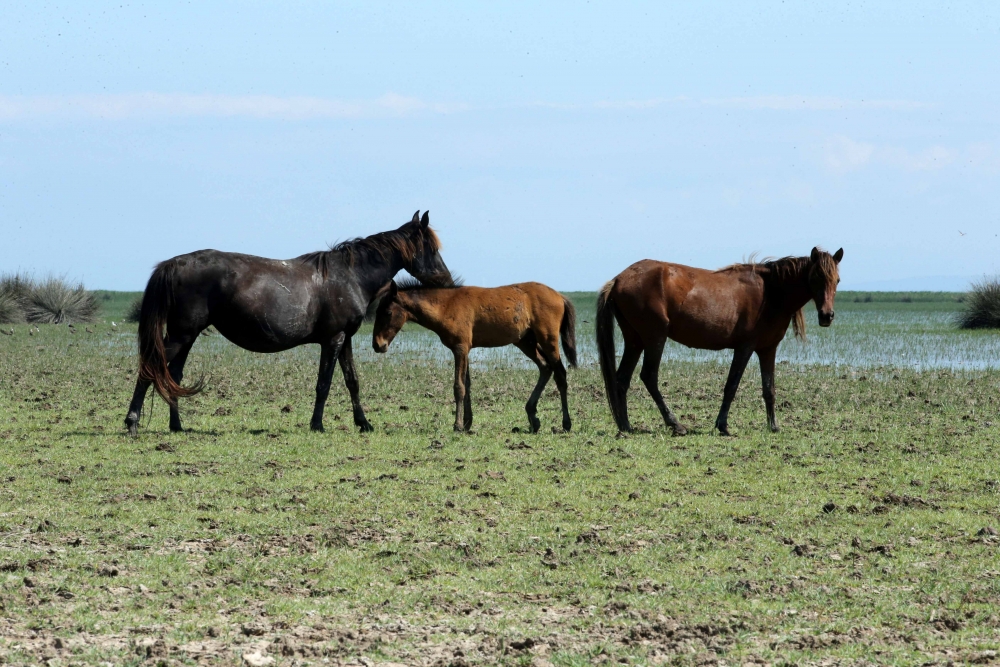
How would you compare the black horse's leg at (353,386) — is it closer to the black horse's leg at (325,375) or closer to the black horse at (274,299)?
the black horse at (274,299)

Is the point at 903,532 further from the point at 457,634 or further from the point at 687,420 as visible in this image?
the point at 687,420

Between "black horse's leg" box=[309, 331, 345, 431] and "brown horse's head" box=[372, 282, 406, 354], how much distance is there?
1.49 feet

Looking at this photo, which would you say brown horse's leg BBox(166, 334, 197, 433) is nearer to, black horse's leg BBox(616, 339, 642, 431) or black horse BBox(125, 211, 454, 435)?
black horse BBox(125, 211, 454, 435)

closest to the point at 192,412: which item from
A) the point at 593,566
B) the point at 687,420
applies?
the point at 687,420

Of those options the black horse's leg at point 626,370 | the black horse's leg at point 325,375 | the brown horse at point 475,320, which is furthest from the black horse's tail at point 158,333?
the black horse's leg at point 626,370

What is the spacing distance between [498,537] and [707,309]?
5054 millimetres

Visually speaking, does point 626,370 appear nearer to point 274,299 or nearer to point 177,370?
point 274,299

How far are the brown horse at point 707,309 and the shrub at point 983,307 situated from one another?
65.5 ft

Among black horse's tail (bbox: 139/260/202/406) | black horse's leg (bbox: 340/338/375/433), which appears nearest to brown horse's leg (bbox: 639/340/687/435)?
black horse's leg (bbox: 340/338/375/433)

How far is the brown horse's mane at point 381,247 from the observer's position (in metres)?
11.6

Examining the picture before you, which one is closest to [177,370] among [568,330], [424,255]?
[424,255]

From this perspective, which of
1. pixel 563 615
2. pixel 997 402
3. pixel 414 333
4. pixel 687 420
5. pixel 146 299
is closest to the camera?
pixel 563 615

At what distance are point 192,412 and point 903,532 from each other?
869 cm

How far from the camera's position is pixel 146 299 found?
1052 cm
